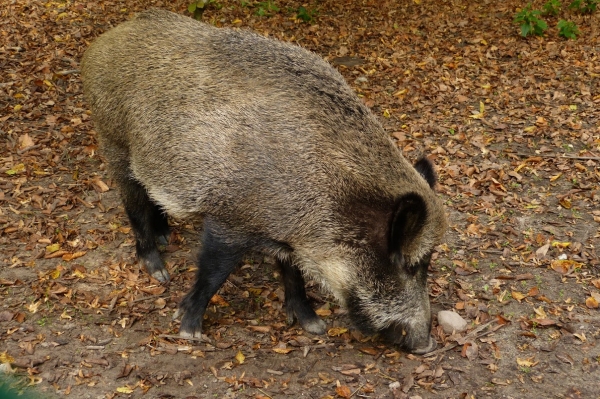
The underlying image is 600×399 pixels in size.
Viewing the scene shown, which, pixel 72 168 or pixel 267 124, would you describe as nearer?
pixel 267 124

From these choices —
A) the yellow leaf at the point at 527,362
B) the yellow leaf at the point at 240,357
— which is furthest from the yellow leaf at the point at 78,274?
the yellow leaf at the point at 527,362

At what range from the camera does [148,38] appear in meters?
5.14

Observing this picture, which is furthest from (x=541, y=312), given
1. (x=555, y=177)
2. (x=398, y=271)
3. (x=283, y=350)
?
(x=555, y=177)

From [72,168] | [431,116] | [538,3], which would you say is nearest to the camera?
[72,168]

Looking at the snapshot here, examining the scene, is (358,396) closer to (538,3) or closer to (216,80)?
(216,80)

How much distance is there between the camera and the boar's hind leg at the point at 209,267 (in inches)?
178

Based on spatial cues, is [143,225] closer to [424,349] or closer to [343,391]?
[343,391]

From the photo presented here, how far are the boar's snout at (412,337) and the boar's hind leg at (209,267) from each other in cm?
113

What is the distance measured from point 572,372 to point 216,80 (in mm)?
3058

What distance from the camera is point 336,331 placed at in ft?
16.6

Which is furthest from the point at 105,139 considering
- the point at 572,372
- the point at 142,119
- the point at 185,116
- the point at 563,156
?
the point at 563,156

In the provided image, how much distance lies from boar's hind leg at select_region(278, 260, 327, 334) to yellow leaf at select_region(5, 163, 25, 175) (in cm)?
309

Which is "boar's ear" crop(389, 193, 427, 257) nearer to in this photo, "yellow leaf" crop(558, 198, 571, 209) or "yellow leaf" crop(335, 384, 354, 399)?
"yellow leaf" crop(335, 384, 354, 399)

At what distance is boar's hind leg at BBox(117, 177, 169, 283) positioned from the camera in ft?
17.8
